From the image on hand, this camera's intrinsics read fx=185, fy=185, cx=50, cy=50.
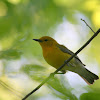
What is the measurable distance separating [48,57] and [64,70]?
806 millimetres

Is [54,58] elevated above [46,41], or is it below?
below

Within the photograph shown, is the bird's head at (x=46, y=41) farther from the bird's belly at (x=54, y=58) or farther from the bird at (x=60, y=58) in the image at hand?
the bird's belly at (x=54, y=58)

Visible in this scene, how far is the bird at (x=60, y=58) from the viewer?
4352 mm

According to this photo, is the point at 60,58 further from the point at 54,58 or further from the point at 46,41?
the point at 46,41

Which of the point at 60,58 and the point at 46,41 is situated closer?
the point at 60,58

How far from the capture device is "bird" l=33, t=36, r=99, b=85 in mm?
4352

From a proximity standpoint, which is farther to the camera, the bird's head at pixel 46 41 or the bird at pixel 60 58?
the bird's head at pixel 46 41

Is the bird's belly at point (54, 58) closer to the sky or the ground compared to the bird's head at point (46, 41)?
closer to the ground

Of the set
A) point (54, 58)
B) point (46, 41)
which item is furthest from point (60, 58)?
point (46, 41)

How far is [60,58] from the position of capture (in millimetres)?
4410

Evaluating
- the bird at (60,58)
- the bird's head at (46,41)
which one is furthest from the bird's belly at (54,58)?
the bird's head at (46,41)

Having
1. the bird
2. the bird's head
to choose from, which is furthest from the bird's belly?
the bird's head

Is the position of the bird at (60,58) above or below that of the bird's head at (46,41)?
below

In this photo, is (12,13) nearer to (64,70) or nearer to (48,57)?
(48,57)
